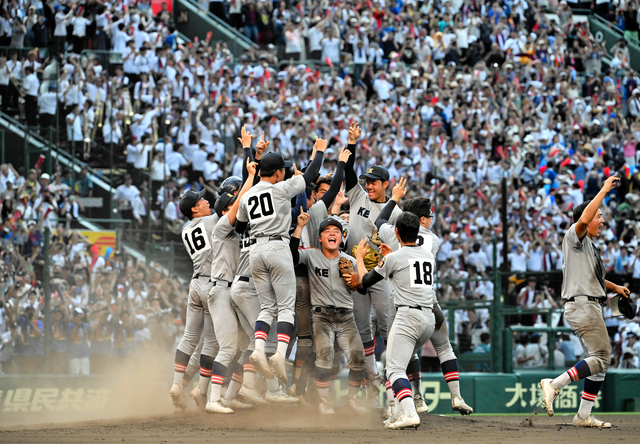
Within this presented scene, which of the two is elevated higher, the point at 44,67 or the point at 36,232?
the point at 44,67

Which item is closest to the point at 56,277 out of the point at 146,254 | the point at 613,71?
the point at 146,254

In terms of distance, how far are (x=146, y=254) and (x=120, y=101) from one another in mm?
4383

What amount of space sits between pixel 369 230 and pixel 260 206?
1.58m

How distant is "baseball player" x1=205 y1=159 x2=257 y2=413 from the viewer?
8.36m

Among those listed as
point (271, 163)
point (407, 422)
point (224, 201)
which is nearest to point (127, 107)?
point (224, 201)

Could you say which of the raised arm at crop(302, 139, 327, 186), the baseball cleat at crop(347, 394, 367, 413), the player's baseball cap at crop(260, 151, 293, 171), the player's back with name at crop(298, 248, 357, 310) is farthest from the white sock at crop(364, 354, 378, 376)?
the player's baseball cap at crop(260, 151, 293, 171)

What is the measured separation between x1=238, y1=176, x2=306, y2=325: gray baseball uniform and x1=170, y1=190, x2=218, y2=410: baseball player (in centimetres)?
92

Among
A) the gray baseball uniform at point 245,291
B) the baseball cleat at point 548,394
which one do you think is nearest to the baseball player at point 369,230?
the gray baseball uniform at point 245,291

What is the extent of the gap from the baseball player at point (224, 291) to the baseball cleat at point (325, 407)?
802 millimetres

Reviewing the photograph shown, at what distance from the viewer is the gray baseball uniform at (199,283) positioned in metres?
8.86

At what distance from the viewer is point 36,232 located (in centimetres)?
1306

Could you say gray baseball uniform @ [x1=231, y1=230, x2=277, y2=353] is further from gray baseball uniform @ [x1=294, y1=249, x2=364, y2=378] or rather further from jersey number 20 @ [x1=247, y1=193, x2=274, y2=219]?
gray baseball uniform @ [x1=294, y1=249, x2=364, y2=378]

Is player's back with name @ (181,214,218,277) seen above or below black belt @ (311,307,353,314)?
above

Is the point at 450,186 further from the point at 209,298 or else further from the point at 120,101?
the point at 209,298
